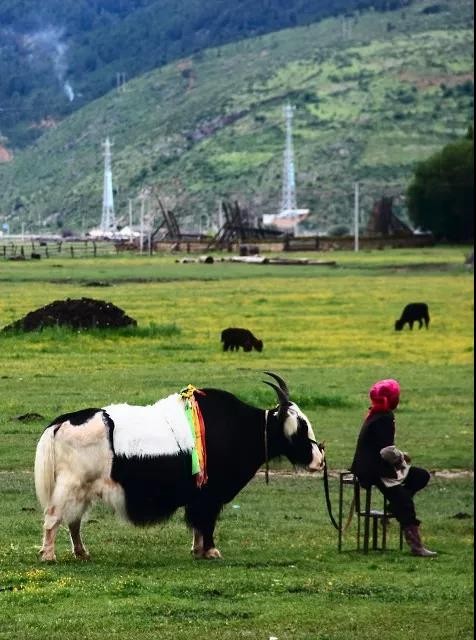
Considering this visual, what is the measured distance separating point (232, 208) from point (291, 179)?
1960 cm

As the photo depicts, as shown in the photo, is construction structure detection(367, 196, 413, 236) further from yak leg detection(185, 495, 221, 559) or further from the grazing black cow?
yak leg detection(185, 495, 221, 559)

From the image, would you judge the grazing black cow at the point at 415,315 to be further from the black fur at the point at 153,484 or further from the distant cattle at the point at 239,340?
the black fur at the point at 153,484

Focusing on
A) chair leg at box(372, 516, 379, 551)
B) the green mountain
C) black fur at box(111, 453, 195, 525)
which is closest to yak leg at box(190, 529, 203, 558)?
black fur at box(111, 453, 195, 525)

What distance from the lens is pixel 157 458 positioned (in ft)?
42.0

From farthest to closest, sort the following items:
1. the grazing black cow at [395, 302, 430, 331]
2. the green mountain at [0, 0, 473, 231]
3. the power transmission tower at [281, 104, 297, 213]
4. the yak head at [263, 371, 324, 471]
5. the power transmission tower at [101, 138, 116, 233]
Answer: the power transmission tower at [281, 104, 297, 213] → the green mountain at [0, 0, 473, 231] → the grazing black cow at [395, 302, 430, 331] → the power transmission tower at [101, 138, 116, 233] → the yak head at [263, 371, 324, 471]

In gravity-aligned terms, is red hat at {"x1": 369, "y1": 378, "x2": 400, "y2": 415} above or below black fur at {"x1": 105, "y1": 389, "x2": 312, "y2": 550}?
above

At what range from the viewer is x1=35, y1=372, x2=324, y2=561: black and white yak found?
12.5 metres

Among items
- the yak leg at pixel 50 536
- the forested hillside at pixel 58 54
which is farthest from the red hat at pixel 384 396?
the forested hillside at pixel 58 54

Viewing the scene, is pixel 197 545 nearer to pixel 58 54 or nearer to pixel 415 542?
pixel 415 542

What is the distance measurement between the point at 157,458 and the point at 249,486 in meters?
4.31

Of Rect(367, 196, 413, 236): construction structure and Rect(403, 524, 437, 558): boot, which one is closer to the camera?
Rect(403, 524, 437, 558): boot

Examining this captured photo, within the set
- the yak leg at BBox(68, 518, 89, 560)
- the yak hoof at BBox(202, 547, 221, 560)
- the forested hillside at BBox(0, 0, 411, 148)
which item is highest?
the forested hillside at BBox(0, 0, 411, 148)

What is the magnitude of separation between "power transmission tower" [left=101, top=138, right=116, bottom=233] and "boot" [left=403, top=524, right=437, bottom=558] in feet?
73.2

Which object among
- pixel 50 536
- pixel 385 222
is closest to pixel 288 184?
pixel 385 222
